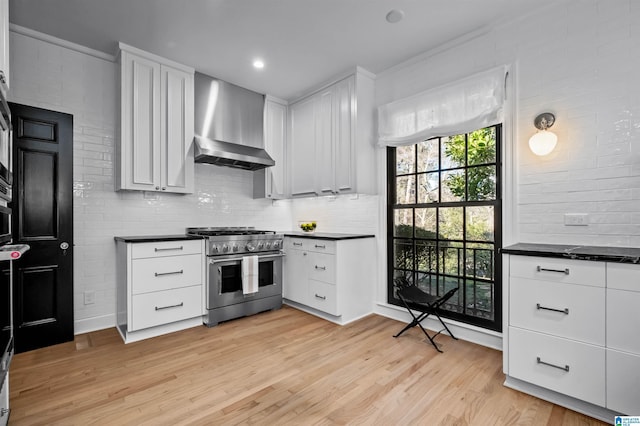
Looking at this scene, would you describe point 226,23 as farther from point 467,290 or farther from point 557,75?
point 467,290

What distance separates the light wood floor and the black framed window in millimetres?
502

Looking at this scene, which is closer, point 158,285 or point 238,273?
point 158,285

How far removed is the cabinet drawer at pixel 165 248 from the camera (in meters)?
2.92

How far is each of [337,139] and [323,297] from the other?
70.7 inches

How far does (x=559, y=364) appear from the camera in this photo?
191 cm

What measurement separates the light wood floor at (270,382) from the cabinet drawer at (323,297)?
1.11 feet

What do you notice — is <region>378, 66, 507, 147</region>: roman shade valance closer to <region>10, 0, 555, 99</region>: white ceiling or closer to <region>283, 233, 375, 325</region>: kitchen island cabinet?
<region>10, 0, 555, 99</region>: white ceiling

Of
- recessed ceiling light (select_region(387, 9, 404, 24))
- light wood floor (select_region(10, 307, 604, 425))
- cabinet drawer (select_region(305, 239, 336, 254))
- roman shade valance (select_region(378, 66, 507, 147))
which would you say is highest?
recessed ceiling light (select_region(387, 9, 404, 24))

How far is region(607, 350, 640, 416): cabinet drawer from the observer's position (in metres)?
1.67

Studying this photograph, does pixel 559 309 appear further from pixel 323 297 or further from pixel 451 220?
pixel 323 297

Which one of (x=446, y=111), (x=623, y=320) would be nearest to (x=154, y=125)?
(x=446, y=111)

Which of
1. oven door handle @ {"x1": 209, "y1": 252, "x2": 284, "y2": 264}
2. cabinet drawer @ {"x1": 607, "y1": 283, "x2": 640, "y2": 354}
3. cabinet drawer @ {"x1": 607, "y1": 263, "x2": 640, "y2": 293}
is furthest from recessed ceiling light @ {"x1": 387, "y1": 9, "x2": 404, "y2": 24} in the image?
oven door handle @ {"x1": 209, "y1": 252, "x2": 284, "y2": 264}

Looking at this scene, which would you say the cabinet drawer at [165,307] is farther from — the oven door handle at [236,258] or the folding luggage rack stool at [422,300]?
the folding luggage rack stool at [422,300]

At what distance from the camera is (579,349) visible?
1847mm
